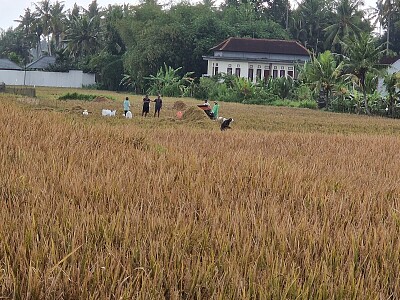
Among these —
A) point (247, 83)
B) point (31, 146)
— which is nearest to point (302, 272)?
point (31, 146)

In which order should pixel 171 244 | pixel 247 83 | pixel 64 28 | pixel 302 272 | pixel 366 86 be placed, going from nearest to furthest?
pixel 302 272 → pixel 171 244 → pixel 366 86 → pixel 247 83 → pixel 64 28

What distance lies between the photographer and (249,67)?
37.5 meters

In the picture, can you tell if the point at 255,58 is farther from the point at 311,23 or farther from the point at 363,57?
the point at 363,57

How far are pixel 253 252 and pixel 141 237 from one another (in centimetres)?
54

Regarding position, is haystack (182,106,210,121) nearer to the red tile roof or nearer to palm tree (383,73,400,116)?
palm tree (383,73,400,116)

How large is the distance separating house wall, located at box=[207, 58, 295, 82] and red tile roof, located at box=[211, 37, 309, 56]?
0.84 metres

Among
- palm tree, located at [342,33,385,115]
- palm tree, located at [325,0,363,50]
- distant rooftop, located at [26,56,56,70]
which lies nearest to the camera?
palm tree, located at [342,33,385,115]

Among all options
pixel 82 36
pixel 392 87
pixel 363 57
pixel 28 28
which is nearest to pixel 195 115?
pixel 363 57

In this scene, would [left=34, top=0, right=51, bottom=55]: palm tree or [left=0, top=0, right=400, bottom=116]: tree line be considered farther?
[left=34, top=0, right=51, bottom=55]: palm tree

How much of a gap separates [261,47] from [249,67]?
64.9 inches

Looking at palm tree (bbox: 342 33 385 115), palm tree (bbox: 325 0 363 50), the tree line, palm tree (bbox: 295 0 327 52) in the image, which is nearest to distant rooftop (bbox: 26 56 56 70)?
the tree line

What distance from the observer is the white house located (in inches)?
1449

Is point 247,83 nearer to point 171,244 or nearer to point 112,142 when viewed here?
point 112,142

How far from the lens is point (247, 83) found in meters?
31.1
